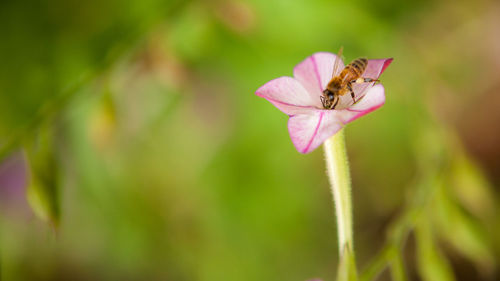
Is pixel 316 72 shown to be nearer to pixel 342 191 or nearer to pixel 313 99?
pixel 313 99

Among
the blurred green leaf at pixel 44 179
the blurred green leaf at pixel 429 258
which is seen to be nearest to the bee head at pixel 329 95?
the blurred green leaf at pixel 429 258

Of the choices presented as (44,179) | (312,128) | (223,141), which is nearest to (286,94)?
(312,128)

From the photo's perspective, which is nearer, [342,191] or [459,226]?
[342,191]

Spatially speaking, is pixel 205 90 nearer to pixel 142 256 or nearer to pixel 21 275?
pixel 142 256

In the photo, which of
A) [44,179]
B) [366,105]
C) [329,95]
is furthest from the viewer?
[44,179]

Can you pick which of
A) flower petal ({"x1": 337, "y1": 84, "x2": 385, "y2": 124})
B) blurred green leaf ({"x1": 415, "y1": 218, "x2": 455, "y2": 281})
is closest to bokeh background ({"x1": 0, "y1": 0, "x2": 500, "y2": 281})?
blurred green leaf ({"x1": 415, "y1": 218, "x2": 455, "y2": 281})

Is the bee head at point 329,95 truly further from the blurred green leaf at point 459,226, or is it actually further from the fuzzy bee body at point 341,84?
the blurred green leaf at point 459,226

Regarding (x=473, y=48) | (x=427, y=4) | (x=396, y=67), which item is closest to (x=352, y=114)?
(x=396, y=67)
